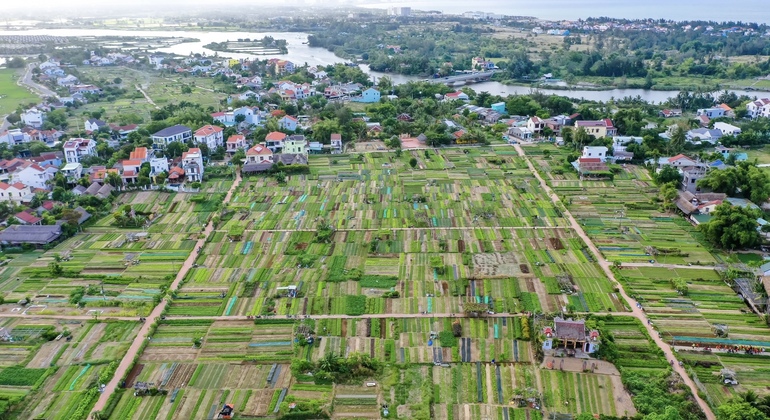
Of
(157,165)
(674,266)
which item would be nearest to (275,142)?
(157,165)

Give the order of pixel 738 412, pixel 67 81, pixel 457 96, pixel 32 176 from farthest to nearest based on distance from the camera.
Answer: pixel 67 81 → pixel 457 96 → pixel 32 176 → pixel 738 412

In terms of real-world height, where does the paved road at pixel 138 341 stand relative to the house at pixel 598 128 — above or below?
below

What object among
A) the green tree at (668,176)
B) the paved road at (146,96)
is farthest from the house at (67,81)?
the green tree at (668,176)

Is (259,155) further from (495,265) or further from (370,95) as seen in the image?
(370,95)

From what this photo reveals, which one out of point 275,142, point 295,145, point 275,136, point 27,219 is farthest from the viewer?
point 275,136

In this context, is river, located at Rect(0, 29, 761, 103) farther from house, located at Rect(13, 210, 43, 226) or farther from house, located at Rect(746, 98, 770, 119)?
house, located at Rect(13, 210, 43, 226)

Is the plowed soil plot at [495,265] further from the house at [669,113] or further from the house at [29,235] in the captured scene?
the house at [669,113]
